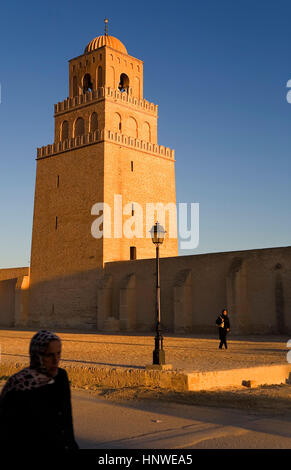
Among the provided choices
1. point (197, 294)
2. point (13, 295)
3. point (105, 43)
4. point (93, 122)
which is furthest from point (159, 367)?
point (105, 43)

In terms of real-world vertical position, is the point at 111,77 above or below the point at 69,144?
above

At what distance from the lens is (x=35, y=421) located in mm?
3000

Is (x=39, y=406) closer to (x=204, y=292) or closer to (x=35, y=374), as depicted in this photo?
(x=35, y=374)

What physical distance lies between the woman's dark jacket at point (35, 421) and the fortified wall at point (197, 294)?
20147 mm

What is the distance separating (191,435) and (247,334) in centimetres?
1779

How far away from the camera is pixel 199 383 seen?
10.1 m

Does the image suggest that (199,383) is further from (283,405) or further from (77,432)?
(77,432)

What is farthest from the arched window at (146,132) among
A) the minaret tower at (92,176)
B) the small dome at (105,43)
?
the small dome at (105,43)

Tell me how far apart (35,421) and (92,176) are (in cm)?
3000

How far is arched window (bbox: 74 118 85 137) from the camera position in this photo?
1377 inches

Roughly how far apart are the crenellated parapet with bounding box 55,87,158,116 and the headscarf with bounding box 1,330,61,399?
31489 millimetres

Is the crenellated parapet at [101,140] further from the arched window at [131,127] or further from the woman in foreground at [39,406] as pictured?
the woman in foreground at [39,406]

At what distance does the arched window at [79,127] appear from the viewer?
34969 mm
